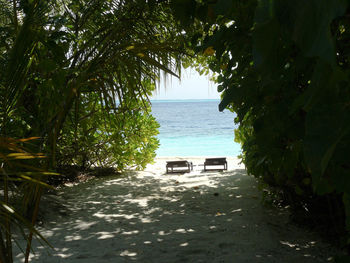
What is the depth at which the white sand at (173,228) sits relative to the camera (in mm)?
3213

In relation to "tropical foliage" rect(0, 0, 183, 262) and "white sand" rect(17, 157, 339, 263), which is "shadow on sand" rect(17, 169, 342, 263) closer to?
"white sand" rect(17, 157, 339, 263)

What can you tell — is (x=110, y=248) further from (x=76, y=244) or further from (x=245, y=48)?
(x=245, y=48)

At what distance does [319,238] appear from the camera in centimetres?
358

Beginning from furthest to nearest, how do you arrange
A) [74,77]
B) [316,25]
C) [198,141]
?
[198,141], [74,77], [316,25]

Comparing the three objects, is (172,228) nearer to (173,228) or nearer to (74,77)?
(173,228)

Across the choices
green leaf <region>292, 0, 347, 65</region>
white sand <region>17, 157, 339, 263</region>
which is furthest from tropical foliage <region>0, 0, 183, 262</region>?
green leaf <region>292, 0, 347, 65</region>

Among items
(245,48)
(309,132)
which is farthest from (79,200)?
(309,132)

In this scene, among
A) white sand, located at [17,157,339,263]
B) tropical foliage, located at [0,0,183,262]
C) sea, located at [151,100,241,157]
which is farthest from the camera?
sea, located at [151,100,241,157]

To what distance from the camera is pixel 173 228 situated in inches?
159

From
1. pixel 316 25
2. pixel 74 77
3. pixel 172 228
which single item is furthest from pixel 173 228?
pixel 316 25

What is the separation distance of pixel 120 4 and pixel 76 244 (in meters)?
2.82

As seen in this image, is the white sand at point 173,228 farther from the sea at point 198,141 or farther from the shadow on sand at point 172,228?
the sea at point 198,141

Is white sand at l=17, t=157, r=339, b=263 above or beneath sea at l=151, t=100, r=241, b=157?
above

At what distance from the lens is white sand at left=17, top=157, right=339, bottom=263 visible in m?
3.21
